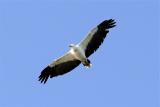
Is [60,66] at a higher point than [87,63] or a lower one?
higher

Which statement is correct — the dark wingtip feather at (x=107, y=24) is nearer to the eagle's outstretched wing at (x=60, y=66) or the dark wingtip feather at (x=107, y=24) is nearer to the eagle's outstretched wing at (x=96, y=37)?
the eagle's outstretched wing at (x=96, y=37)

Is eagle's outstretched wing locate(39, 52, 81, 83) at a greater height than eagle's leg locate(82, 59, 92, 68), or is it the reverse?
eagle's outstretched wing locate(39, 52, 81, 83)

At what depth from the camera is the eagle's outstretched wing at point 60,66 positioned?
145 feet

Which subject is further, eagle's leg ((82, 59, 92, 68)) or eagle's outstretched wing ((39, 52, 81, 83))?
eagle's outstretched wing ((39, 52, 81, 83))

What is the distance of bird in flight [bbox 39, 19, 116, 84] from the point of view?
142 feet

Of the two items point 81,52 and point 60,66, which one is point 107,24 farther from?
point 60,66

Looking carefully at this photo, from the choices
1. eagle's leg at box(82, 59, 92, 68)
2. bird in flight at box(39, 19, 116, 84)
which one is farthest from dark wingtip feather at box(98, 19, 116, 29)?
eagle's leg at box(82, 59, 92, 68)

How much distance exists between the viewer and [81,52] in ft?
143

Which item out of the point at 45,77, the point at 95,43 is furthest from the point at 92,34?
the point at 45,77

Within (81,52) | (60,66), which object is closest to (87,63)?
(81,52)

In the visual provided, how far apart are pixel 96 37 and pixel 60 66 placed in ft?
8.02

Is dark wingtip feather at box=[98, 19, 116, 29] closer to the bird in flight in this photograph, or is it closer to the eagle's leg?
the bird in flight

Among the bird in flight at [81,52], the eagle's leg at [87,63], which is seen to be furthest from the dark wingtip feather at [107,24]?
the eagle's leg at [87,63]

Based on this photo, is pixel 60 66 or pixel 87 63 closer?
pixel 87 63
